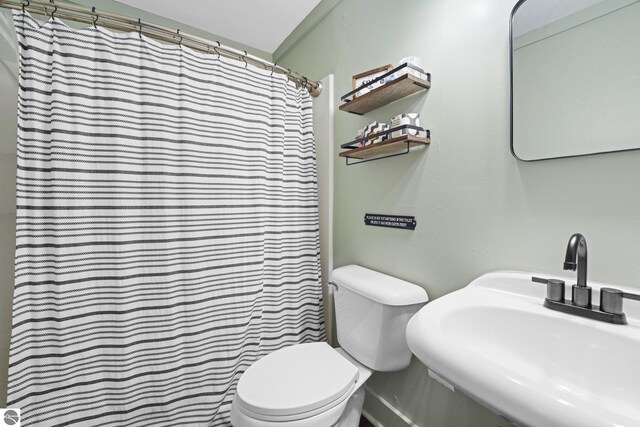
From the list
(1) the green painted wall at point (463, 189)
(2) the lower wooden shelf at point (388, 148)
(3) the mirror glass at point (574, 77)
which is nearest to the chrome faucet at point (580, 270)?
(1) the green painted wall at point (463, 189)

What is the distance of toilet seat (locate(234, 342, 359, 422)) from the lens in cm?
89

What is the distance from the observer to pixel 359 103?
50.8 inches

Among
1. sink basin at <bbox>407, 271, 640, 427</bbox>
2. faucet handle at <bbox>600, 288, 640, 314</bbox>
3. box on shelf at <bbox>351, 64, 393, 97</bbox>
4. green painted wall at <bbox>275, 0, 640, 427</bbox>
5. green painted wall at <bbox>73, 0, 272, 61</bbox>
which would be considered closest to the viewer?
sink basin at <bbox>407, 271, 640, 427</bbox>

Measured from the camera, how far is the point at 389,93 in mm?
1176

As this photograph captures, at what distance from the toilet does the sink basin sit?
0.32 meters

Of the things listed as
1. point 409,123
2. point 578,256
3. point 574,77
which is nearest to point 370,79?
point 409,123

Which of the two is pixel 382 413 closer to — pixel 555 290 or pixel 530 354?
pixel 530 354

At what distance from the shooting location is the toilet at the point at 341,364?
0.90 meters

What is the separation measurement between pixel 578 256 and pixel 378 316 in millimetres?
687

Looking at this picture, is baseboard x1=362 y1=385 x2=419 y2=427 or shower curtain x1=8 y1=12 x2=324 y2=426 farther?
baseboard x1=362 y1=385 x2=419 y2=427

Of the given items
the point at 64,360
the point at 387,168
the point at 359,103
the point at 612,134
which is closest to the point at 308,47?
the point at 359,103

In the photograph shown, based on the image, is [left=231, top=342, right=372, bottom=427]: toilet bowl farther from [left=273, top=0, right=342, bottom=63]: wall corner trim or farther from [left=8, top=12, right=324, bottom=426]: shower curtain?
[left=273, top=0, right=342, bottom=63]: wall corner trim

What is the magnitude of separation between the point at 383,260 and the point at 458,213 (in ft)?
1.49

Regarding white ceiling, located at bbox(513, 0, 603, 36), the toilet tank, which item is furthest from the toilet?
white ceiling, located at bbox(513, 0, 603, 36)
